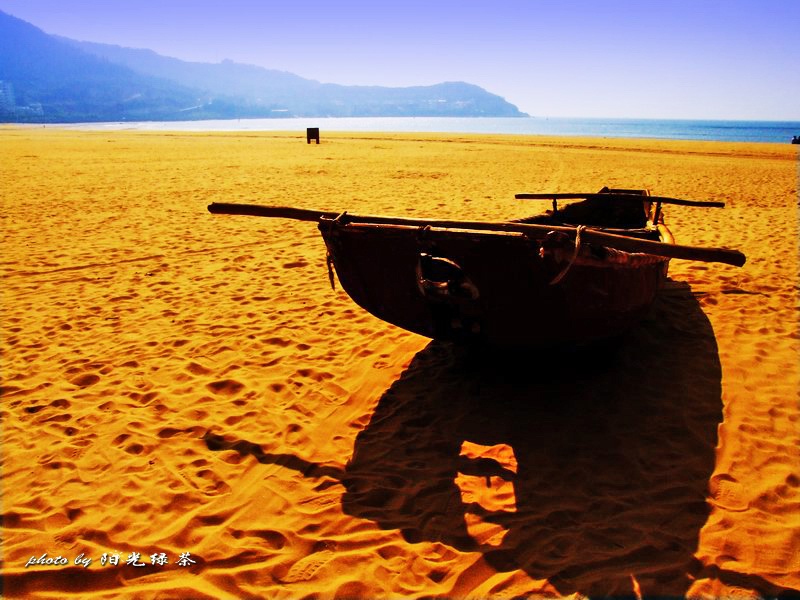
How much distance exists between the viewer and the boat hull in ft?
9.64

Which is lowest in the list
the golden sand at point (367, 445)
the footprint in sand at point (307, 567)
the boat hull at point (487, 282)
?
the footprint in sand at point (307, 567)

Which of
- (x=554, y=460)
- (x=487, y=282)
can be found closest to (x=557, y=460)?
(x=554, y=460)

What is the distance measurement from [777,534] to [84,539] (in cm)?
363

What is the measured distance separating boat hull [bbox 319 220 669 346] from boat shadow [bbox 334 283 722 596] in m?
0.37

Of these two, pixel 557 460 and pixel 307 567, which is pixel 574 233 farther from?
pixel 307 567

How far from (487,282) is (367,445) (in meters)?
1.40

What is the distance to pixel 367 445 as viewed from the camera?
3354mm

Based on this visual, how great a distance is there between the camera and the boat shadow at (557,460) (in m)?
2.44

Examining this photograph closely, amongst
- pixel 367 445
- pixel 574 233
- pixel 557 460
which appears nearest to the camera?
pixel 574 233

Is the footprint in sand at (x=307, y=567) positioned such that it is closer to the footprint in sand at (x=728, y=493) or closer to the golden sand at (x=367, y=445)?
the golden sand at (x=367, y=445)

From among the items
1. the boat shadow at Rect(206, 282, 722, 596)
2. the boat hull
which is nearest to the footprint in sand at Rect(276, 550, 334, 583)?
the boat shadow at Rect(206, 282, 722, 596)

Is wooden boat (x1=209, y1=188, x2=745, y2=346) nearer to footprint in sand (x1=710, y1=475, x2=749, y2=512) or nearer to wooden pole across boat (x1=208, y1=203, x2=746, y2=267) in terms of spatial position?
wooden pole across boat (x1=208, y1=203, x2=746, y2=267)

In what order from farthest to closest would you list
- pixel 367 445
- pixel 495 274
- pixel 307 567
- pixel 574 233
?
pixel 367 445 → pixel 495 274 → pixel 574 233 → pixel 307 567

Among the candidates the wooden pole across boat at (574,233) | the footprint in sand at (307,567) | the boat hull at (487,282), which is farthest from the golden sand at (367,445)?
the wooden pole across boat at (574,233)
